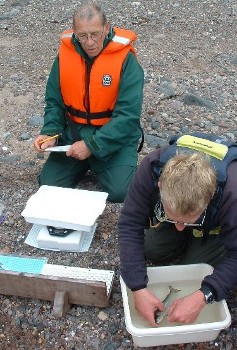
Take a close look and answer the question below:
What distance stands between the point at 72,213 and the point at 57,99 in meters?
1.14

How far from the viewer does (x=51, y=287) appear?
3262 mm

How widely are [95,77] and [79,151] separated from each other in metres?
0.61

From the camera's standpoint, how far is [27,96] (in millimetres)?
5848

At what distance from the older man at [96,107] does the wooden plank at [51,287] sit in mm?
1175

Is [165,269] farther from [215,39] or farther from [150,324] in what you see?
[215,39]

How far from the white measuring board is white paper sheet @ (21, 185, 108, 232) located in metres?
0.31

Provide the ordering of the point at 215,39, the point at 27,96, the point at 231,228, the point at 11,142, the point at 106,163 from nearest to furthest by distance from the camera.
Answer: the point at 231,228 < the point at 106,163 < the point at 11,142 < the point at 27,96 < the point at 215,39

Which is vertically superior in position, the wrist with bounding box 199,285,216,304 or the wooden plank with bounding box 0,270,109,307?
the wrist with bounding box 199,285,216,304

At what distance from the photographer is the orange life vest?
4113mm

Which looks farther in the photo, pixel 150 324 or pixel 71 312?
pixel 71 312

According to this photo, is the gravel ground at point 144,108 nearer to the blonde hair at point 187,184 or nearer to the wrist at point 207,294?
the wrist at point 207,294

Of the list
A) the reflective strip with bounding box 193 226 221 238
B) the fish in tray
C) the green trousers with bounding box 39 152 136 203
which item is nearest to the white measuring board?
the fish in tray

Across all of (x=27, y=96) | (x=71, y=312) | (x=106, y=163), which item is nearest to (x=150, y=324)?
(x=71, y=312)

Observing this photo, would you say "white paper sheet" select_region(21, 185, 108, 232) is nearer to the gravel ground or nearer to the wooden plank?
the gravel ground
